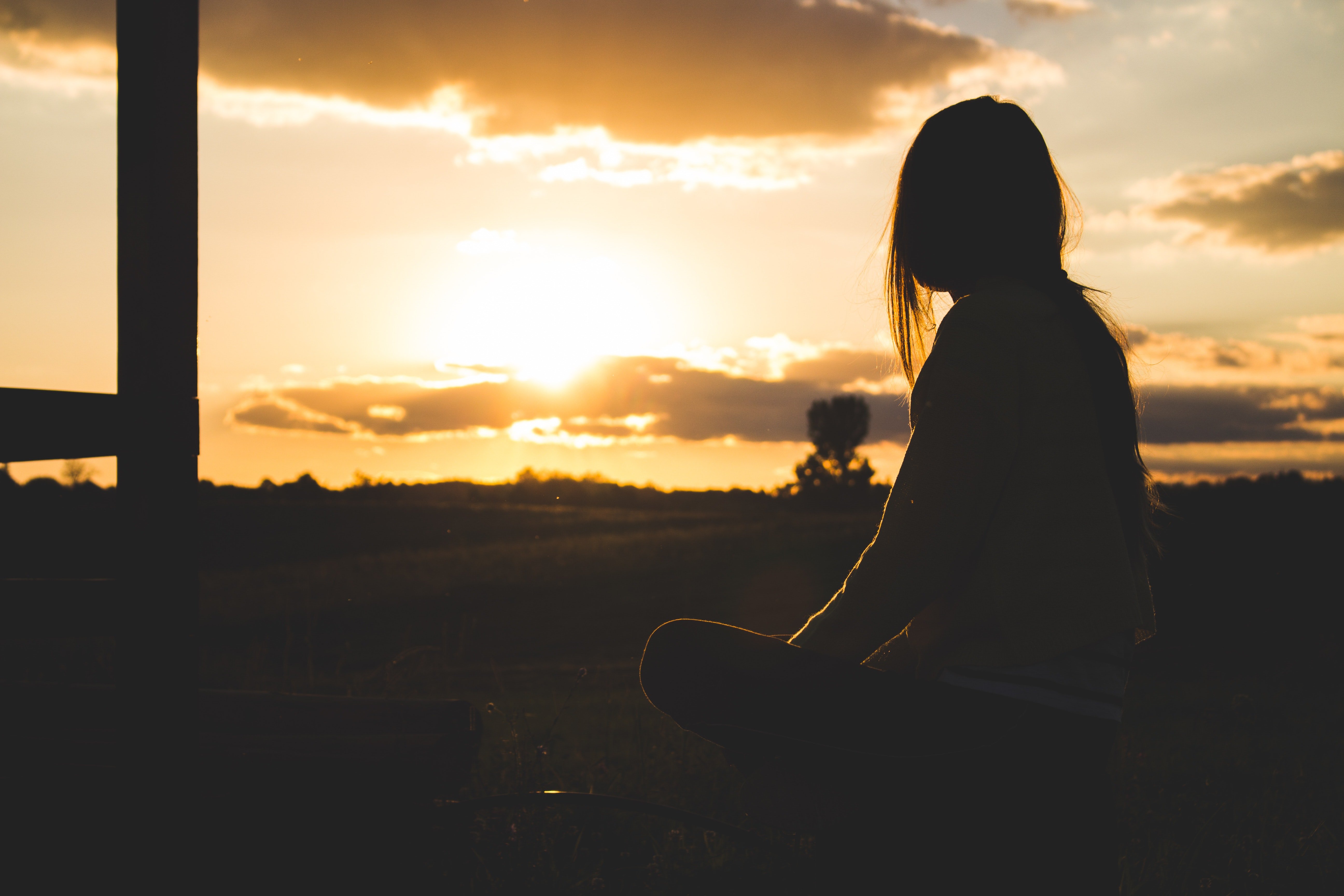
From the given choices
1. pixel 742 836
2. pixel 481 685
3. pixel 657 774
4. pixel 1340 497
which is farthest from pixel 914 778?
pixel 1340 497

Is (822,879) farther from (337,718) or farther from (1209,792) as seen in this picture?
(1209,792)

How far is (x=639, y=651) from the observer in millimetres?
14266

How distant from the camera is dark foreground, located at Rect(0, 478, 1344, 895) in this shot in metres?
3.27

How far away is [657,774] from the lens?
4070 mm

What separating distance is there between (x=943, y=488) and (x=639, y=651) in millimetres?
13075

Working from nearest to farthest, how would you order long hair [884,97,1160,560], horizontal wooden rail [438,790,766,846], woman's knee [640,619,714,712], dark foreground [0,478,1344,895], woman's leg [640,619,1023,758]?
1. woman's leg [640,619,1023,758]
2. woman's knee [640,619,714,712]
3. long hair [884,97,1160,560]
4. horizontal wooden rail [438,790,766,846]
5. dark foreground [0,478,1344,895]

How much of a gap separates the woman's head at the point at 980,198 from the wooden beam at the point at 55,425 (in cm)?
193

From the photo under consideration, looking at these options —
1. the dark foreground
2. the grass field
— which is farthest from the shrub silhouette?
the grass field

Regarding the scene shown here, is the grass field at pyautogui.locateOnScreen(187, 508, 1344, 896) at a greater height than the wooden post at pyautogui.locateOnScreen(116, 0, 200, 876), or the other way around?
the wooden post at pyautogui.locateOnScreen(116, 0, 200, 876)

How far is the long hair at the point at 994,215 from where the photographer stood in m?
1.93

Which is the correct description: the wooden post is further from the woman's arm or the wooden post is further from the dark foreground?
the woman's arm

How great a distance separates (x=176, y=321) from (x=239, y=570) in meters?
29.5

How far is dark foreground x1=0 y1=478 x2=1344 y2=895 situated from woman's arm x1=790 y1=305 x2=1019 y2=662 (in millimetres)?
318

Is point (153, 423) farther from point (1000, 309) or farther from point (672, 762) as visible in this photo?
point (672, 762)
